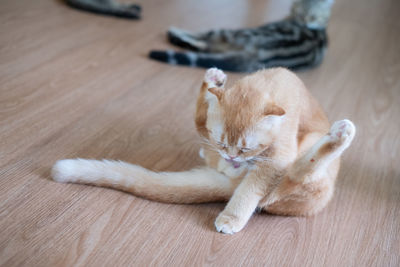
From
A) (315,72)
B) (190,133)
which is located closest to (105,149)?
(190,133)

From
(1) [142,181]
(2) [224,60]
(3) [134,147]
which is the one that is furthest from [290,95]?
(2) [224,60]

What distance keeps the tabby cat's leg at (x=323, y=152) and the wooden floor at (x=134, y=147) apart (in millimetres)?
233

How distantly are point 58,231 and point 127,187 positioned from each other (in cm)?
26

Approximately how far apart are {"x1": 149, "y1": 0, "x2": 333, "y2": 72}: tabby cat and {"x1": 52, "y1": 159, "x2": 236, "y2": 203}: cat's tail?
1.07 metres

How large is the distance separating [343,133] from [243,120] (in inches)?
11.9

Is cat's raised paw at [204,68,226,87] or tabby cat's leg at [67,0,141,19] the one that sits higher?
cat's raised paw at [204,68,226,87]

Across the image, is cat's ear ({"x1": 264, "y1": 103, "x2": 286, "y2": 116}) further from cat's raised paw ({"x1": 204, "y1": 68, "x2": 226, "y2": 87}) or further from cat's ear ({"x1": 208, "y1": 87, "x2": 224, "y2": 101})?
cat's raised paw ({"x1": 204, "y1": 68, "x2": 226, "y2": 87})

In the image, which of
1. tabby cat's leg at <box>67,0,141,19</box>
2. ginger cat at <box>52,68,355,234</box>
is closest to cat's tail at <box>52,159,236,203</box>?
ginger cat at <box>52,68,355,234</box>

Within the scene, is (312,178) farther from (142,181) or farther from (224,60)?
(224,60)

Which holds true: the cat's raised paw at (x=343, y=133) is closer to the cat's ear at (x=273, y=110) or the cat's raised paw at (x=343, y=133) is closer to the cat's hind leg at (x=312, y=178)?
the cat's hind leg at (x=312, y=178)

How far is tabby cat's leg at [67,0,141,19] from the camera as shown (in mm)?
2521

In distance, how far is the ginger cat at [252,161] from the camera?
3.34ft

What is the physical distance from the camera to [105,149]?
1.41 m

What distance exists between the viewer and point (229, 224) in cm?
111
